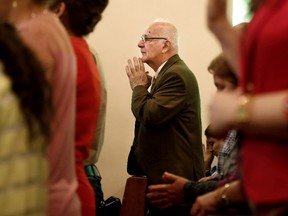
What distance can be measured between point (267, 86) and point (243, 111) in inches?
2.5

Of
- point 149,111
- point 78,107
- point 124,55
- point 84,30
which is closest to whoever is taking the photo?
point 78,107

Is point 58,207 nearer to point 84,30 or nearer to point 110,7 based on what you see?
point 84,30

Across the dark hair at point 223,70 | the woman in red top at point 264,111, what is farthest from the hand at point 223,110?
the dark hair at point 223,70

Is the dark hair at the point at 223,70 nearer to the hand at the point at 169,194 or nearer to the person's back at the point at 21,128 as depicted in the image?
the hand at the point at 169,194

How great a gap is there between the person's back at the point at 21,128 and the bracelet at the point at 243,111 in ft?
1.09

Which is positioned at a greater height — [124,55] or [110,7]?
[110,7]

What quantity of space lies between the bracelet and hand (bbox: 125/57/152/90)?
77.3 inches

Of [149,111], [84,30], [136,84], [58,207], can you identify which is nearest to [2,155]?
[58,207]

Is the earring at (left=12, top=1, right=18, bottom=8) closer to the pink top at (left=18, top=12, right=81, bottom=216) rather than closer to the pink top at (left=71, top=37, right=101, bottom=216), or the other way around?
the pink top at (left=18, top=12, right=81, bottom=216)

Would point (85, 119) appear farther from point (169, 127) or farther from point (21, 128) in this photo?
point (169, 127)

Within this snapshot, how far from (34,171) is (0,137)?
0.09 m

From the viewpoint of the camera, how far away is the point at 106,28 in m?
3.60

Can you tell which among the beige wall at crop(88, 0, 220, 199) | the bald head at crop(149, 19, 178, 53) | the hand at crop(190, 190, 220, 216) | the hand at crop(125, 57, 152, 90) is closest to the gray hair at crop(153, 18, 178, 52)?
the bald head at crop(149, 19, 178, 53)

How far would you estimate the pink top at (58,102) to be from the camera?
1.06 m
